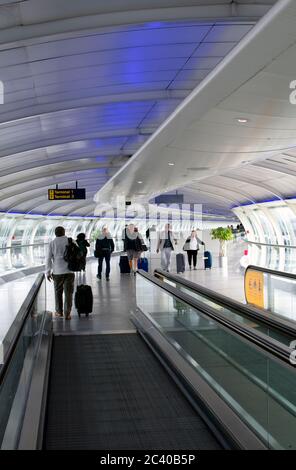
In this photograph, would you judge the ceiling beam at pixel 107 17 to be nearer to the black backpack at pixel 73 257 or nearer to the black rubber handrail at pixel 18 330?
the black rubber handrail at pixel 18 330

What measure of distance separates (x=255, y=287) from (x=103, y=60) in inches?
221

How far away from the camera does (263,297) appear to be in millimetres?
10945

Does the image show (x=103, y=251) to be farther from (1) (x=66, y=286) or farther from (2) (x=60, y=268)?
(2) (x=60, y=268)

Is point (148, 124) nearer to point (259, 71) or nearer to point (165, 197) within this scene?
point (259, 71)

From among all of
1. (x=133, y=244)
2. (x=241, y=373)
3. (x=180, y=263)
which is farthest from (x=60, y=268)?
(x=180, y=263)

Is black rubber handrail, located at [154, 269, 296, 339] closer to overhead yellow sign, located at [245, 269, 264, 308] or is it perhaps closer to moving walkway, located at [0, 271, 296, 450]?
moving walkway, located at [0, 271, 296, 450]

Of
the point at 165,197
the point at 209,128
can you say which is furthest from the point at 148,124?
the point at 165,197

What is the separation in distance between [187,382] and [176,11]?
14.0 ft

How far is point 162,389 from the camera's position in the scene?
6.04 m

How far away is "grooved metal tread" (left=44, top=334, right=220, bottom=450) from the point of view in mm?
4746

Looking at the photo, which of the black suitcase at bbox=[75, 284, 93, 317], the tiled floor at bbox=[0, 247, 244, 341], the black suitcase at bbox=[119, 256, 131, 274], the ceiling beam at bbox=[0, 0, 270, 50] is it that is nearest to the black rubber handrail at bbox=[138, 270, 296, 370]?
the ceiling beam at bbox=[0, 0, 270, 50]

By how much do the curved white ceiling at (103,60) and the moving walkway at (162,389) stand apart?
3347 mm

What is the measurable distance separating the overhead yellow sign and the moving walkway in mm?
3836

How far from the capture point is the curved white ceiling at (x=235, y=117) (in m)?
4.95
